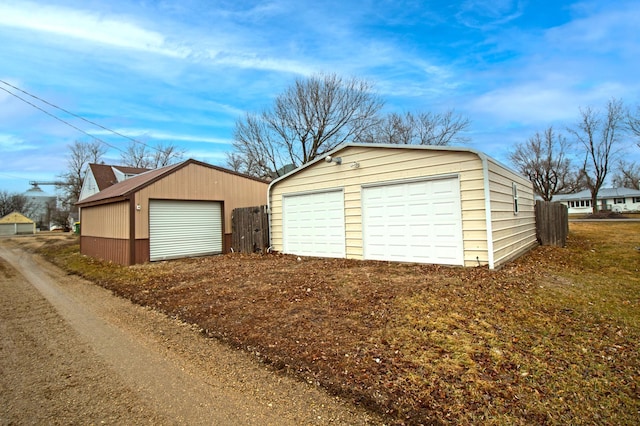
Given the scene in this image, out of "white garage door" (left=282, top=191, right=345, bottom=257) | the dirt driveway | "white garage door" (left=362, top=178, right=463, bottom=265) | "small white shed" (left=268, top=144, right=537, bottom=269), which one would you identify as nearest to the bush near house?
the dirt driveway

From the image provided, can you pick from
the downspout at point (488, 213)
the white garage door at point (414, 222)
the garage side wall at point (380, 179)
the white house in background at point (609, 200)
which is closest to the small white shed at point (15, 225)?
the garage side wall at point (380, 179)

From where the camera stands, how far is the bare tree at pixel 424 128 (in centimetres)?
2716

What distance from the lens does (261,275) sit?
8031mm

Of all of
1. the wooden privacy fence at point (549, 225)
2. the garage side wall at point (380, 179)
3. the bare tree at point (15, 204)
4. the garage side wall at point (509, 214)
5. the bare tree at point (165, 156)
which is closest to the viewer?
the garage side wall at point (380, 179)

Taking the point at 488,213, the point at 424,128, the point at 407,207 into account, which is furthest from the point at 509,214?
the point at 424,128

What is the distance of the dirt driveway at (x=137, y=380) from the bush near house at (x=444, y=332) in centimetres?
30

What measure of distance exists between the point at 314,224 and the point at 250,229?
3322 millimetres

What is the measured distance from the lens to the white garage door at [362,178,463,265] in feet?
26.2

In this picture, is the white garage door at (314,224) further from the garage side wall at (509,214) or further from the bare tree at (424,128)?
the bare tree at (424,128)

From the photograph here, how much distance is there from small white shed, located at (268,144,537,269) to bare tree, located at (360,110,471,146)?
16561 millimetres

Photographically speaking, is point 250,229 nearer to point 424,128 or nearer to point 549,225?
point 549,225

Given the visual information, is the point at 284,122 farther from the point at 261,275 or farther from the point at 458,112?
the point at 261,275

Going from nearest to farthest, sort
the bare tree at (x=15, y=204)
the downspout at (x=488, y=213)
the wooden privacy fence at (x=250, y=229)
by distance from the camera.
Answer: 1. the downspout at (x=488, y=213)
2. the wooden privacy fence at (x=250, y=229)
3. the bare tree at (x=15, y=204)

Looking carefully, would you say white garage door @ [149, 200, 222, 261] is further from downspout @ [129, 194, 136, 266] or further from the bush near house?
the bush near house
